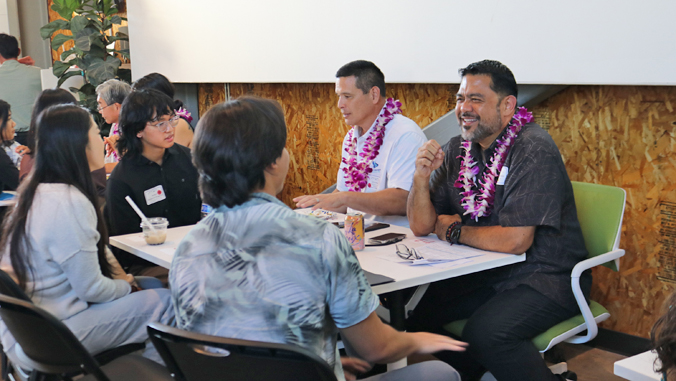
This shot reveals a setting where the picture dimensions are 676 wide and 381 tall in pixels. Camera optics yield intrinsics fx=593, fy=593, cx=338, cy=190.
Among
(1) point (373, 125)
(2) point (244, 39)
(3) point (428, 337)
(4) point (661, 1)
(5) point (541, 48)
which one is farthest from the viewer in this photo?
(2) point (244, 39)

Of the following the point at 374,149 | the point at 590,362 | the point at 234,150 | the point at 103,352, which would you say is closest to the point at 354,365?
the point at 234,150

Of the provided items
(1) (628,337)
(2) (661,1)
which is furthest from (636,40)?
(1) (628,337)

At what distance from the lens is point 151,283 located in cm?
239

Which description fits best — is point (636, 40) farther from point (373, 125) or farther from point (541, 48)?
point (373, 125)

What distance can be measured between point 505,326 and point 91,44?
5520 mm

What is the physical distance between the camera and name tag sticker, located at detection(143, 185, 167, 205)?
109 inches

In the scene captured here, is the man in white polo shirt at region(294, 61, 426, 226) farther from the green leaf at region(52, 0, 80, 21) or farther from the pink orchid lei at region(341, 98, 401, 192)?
the green leaf at region(52, 0, 80, 21)

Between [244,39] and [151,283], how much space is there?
9.33 ft

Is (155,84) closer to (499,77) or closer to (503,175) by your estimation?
(499,77)

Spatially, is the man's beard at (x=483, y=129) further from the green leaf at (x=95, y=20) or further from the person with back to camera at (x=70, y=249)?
the green leaf at (x=95, y=20)

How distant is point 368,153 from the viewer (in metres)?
3.16

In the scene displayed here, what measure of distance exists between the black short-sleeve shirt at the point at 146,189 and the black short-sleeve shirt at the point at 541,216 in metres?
1.48

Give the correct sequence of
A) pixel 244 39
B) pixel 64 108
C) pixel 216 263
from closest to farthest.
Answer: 1. pixel 216 263
2. pixel 64 108
3. pixel 244 39

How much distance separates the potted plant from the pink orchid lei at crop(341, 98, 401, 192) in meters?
3.91
